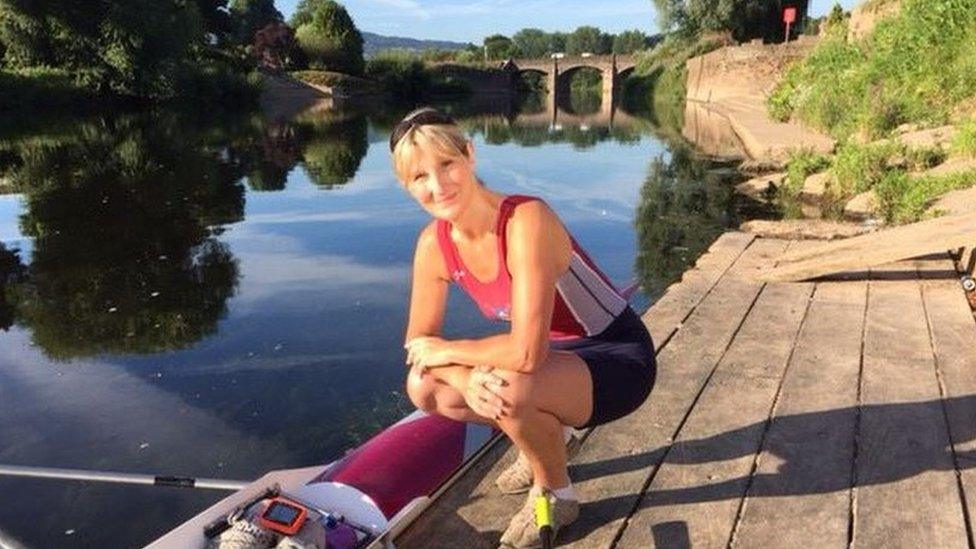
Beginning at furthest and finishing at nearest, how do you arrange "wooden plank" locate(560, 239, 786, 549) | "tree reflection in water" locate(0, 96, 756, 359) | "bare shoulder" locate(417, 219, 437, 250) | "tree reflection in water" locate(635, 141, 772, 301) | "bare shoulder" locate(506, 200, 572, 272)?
"tree reflection in water" locate(635, 141, 772, 301) → "tree reflection in water" locate(0, 96, 756, 359) → "wooden plank" locate(560, 239, 786, 549) → "bare shoulder" locate(417, 219, 437, 250) → "bare shoulder" locate(506, 200, 572, 272)

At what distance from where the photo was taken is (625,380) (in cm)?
263

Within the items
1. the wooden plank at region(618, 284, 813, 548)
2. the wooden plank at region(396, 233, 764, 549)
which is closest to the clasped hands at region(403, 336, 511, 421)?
the wooden plank at region(396, 233, 764, 549)

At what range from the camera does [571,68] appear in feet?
264

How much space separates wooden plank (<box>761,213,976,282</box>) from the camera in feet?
15.7

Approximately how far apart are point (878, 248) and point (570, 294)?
363 cm

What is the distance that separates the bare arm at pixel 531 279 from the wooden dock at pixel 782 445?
81cm

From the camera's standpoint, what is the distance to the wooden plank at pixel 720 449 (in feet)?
9.32

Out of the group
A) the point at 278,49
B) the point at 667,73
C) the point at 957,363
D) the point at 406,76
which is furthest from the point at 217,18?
the point at 957,363

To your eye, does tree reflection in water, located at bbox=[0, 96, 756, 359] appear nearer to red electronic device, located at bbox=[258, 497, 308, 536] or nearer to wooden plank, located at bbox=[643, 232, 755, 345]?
wooden plank, located at bbox=[643, 232, 755, 345]

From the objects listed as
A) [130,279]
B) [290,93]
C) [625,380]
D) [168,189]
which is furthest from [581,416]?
[290,93]

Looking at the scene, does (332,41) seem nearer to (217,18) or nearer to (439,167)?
(217,18)

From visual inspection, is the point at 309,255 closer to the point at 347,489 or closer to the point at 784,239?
the point at 784,239

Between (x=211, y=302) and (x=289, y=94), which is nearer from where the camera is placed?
(x=211, y=302)

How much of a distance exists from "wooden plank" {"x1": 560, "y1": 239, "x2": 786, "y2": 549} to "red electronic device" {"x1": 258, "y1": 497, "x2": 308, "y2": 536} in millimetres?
922
